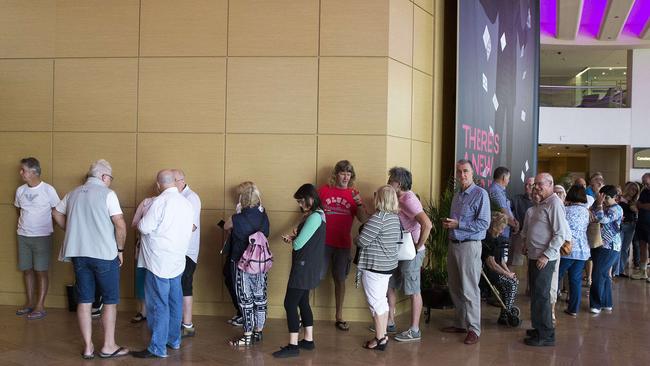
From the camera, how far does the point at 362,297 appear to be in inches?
238

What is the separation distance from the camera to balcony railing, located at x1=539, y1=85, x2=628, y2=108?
53.4ft

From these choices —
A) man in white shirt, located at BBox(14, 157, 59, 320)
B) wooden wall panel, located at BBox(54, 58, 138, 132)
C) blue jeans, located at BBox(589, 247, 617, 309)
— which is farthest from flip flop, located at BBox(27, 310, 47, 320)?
blue jeans, located at BBox(589, 247, 617, 309)

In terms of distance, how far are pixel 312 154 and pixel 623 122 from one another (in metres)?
13.2

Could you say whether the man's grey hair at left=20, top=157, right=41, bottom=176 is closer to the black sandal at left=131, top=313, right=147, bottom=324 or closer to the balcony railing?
the black sandal at left=131, top=313, right=147, bottom=324

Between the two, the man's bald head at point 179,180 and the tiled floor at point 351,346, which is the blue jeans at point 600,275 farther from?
the man's bald head at point 179,180

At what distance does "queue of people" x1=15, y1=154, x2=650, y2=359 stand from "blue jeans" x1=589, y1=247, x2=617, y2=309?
0.02m

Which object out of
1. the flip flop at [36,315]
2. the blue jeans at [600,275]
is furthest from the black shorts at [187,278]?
the blue jeans at [600,275]

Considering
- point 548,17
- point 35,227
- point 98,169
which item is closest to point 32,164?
point 35,227

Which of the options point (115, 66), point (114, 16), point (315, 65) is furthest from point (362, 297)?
point (114, 16)

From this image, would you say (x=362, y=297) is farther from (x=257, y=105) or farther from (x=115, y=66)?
(x=115, y=66)

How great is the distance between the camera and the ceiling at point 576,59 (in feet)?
60.3

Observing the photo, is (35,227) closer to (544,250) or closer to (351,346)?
(351,346)

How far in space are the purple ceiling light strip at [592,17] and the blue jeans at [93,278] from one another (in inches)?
476

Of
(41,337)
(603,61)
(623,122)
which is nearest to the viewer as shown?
(41,337)
